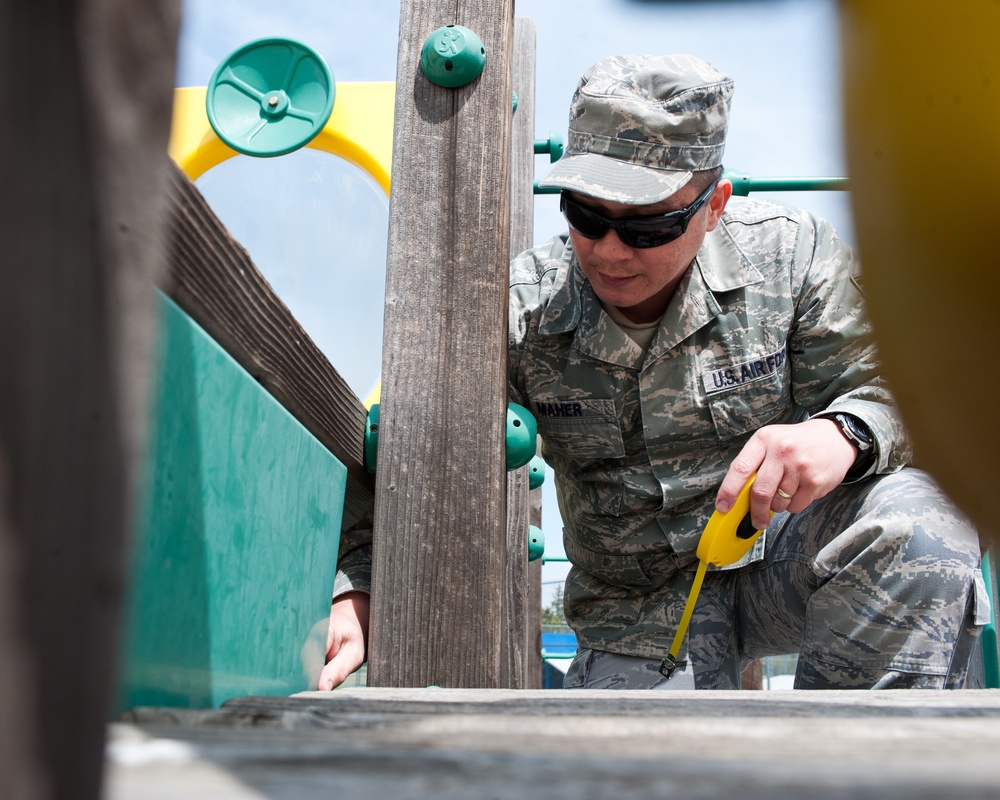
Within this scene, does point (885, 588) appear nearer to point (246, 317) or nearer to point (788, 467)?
point (788, 467)

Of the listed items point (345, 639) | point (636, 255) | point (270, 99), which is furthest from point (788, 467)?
point (270, 99)

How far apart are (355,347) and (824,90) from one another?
2.71 m

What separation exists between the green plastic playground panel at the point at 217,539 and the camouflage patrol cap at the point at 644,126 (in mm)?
1005

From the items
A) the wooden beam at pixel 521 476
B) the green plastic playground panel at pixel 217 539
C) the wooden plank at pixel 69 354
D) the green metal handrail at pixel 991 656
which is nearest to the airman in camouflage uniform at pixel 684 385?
the wooden beam at pixel 521 476

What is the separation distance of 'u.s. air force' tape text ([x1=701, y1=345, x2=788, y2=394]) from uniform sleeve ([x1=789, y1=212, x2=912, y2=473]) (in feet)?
0.19

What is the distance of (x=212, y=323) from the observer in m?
0.73

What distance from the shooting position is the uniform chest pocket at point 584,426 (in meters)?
2.06

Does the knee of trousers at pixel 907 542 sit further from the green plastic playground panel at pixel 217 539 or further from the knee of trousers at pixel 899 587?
the green plastic playground panel at pixel 217 539

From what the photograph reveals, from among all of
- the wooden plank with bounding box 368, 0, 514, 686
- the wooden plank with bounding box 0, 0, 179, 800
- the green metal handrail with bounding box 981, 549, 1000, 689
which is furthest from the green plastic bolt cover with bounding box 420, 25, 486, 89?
the green metal handrail with bounding box 981, 549, 1000, 689

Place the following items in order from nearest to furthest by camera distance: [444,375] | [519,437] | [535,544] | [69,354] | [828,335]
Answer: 1. [69,354]
2. [444,375]
3. [519,437]
4. [828,335]
5. [535,544]

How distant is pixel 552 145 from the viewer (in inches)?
120

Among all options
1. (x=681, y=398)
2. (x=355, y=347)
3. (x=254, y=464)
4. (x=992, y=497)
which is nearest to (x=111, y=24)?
(x=992, y=497)

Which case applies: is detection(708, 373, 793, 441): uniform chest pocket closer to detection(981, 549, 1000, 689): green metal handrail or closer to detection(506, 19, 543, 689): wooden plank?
detection(506, 19, 543, 689): wooden plank

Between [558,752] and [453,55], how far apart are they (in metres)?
1.12
